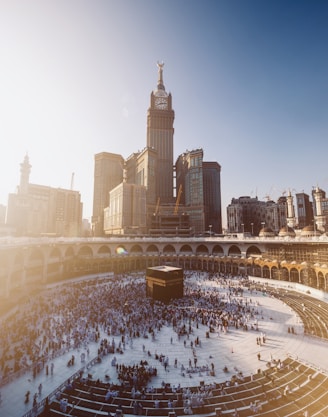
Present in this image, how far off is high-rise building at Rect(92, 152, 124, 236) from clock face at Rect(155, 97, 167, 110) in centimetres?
4360

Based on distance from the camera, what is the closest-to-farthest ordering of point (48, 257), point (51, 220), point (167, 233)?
point (48, 257)
point (167, 233)
point (51, 220)

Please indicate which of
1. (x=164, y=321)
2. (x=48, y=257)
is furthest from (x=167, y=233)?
(x=164, y=321)

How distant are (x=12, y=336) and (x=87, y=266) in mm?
36121

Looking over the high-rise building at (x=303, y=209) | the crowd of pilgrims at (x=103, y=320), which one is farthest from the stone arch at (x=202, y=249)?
the high-rise building at (x=303, y=209)

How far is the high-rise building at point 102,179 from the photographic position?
160812 millimetres

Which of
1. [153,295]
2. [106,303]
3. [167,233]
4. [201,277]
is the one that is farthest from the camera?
[167,233]

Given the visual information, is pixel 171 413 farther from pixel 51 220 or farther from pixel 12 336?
pixel 51 220

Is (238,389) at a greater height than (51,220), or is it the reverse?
(51,220)

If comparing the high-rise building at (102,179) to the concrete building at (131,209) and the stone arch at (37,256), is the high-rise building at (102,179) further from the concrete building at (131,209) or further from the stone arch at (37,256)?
the stone arch at (37,256)

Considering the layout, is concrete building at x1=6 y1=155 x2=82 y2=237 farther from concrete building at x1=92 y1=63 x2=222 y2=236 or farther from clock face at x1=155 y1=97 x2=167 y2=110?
clock face at x1=155 y1=97 x2=167 y2=110

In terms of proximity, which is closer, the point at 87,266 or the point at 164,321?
the point at 164,321

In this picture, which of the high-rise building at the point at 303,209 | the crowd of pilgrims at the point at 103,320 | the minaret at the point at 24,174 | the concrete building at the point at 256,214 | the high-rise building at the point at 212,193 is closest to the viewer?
the crowd of pilgrims at the point at 103,320

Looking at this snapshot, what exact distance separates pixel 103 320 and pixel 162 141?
13800 cm

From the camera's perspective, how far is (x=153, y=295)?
34875 millimetres
